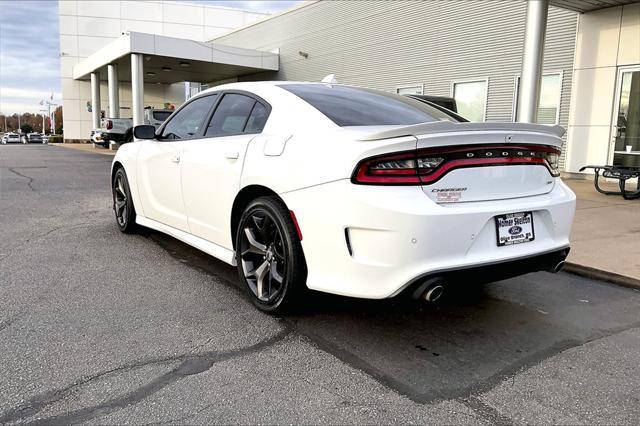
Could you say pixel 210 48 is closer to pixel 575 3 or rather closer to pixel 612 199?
pixel 575 3

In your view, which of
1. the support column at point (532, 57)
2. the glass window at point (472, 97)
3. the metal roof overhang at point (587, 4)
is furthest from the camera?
the glass window at point (472, 97)

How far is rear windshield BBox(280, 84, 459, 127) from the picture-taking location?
3627 mm

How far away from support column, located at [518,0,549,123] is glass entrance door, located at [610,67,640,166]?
2155 mm

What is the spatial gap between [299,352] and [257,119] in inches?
69.5

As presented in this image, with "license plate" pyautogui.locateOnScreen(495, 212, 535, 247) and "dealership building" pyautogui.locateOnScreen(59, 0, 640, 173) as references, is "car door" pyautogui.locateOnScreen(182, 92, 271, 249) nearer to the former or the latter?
"license plate" pyautogui.locateOnScreen(495, 212, 535, 247)

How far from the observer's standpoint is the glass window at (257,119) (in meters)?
3.89

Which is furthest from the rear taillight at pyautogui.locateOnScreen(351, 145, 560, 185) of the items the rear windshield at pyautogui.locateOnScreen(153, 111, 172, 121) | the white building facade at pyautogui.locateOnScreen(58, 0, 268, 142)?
the white building facade at pyautogui.locateOnScreen(58, 0, 268, 142)

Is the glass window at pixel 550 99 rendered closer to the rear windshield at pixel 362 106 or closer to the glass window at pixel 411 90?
the glass window at pixel 411 90

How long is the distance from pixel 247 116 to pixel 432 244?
76.1 inches

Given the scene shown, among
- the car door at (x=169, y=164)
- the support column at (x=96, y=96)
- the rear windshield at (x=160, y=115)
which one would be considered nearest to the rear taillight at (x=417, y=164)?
the car door at (x=169, y=164)

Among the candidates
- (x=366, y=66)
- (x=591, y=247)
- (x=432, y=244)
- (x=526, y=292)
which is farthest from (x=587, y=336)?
(x=366, y=66)

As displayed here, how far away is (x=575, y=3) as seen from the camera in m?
11.7

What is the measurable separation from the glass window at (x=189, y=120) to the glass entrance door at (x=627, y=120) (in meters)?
10.4

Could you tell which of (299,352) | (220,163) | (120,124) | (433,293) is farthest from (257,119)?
(120,124)
